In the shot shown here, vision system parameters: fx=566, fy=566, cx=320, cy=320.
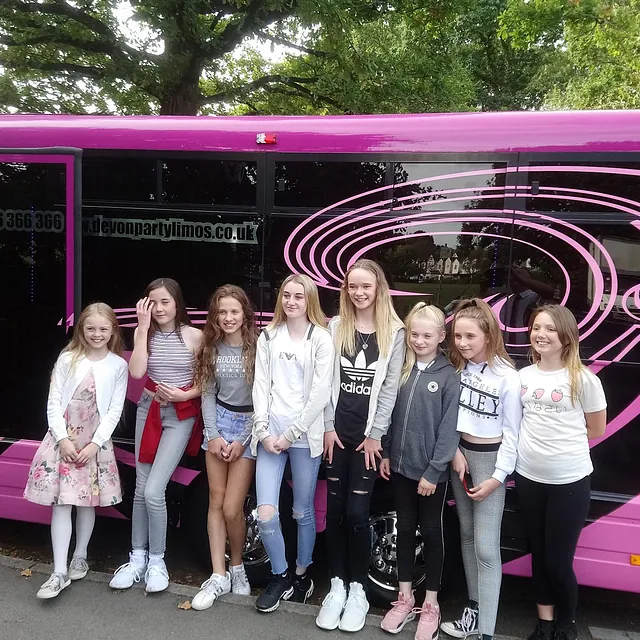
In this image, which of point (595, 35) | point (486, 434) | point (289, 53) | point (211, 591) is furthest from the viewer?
point (289, 53)

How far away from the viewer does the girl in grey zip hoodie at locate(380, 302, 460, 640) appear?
115 inches

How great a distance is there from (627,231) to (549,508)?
4.92ft

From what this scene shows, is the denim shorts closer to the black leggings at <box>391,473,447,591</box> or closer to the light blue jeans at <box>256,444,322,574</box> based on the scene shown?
the light blue jeans at <box>256,444,322,574</box>

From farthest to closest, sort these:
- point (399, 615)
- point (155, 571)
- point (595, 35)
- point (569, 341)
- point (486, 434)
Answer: point (595, 35) → point (155, 571) → point (399, 615) → point (486, 434) → point (569, 341)

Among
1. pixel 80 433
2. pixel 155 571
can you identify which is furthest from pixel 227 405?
pixel 155 571

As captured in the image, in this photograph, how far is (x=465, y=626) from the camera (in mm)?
3090

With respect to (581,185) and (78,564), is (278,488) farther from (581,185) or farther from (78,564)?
(581,185)

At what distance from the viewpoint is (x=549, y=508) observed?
2.83 m

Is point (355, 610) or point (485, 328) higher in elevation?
point (485, 328)

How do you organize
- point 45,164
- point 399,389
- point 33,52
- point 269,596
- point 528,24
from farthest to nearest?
point 33,52
point 528,24
point 45,164
point 269,596
point 399,389

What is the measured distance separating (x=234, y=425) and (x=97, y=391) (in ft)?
2.78

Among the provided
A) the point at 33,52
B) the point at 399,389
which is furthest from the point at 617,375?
the point at 33,52

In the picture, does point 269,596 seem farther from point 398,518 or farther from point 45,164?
point 45,164

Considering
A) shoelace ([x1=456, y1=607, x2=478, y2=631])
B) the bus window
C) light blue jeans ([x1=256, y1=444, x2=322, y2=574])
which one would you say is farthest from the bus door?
shoelace ([x1=456, y1=607, x2=478, y2=631])
